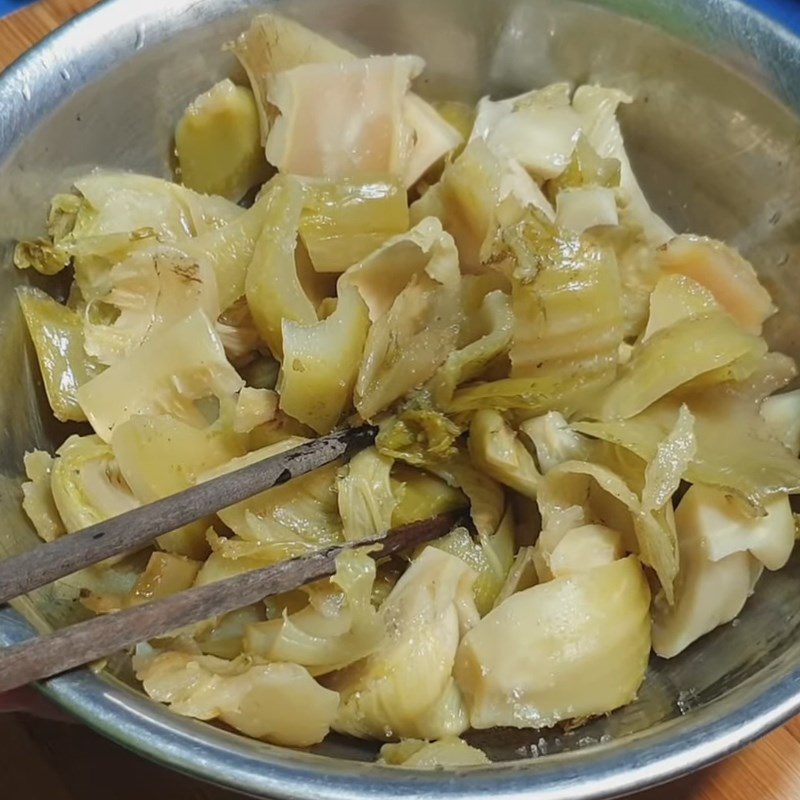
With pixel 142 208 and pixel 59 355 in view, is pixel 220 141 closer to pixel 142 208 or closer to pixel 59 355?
pixel 142 208

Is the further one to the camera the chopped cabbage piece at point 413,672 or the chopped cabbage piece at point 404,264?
the chopped cabbage piece at point 404,264

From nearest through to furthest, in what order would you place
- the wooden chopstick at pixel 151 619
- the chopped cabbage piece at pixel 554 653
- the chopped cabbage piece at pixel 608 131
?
the wooden chopstick at pixel 151 619
the chopped cabbage piece at pixel 554 653
the chopped cabbage piece at pixel 608 131

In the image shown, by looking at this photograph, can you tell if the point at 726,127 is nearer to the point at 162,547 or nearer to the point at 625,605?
the point at 625,605

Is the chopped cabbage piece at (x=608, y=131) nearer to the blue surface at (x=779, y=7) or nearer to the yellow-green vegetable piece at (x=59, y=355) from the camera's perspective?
the blue surface at (x=779, y=7)

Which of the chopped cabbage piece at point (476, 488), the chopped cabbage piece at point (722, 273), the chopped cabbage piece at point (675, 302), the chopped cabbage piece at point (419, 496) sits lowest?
the chopped cabbage piece at point (419, 496)

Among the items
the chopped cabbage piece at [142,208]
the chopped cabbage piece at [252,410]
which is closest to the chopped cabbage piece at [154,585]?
the chopped cabbage piece at [252,410]

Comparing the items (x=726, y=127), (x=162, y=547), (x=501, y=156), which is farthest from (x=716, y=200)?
(x=162, y=547)

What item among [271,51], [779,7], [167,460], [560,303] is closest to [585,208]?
[560,303]

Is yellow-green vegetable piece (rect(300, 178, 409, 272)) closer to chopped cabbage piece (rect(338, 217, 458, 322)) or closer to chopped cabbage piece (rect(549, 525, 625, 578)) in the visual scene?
chopped cabbage piece (rect(338, 217, 458, 322))
